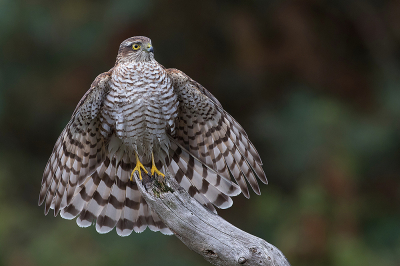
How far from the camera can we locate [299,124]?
7316mm

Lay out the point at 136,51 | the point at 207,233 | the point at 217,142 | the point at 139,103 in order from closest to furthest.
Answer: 1. the point at 207,233
2. the point at 139,103
3. the point at 136,51
4. the point at 217,142

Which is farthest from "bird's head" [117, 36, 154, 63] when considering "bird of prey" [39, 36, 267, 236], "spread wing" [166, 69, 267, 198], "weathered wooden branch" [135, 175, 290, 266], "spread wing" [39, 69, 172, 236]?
"weathered wooden branch" [135, 175, 290, 266]

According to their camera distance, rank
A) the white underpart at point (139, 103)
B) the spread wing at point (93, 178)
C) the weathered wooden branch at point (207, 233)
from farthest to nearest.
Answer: the spread wing at point (93, 178) < the white underpart at point (139, 103) < the weathered wooden branch at point (207, 233)

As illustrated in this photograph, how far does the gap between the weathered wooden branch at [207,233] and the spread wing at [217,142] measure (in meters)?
0.84

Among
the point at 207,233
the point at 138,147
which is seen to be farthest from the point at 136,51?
the point at 207,233

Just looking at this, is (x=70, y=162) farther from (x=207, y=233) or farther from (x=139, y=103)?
(x=207, y=233)

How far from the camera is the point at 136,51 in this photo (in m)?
4.18

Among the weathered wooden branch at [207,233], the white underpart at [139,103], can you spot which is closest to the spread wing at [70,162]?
the white underpart at [139,103]

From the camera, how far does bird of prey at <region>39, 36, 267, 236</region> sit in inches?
157

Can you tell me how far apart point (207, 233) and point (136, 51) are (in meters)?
1.62

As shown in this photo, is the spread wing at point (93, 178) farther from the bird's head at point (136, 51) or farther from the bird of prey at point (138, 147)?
the bird's head at point (136, 51)

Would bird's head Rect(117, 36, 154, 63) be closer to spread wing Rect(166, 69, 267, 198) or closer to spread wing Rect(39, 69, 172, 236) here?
spread wing Rect(39, 69, 172, 236)

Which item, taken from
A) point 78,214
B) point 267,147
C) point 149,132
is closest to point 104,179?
point 78,214

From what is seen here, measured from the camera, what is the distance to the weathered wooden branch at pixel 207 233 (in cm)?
332
